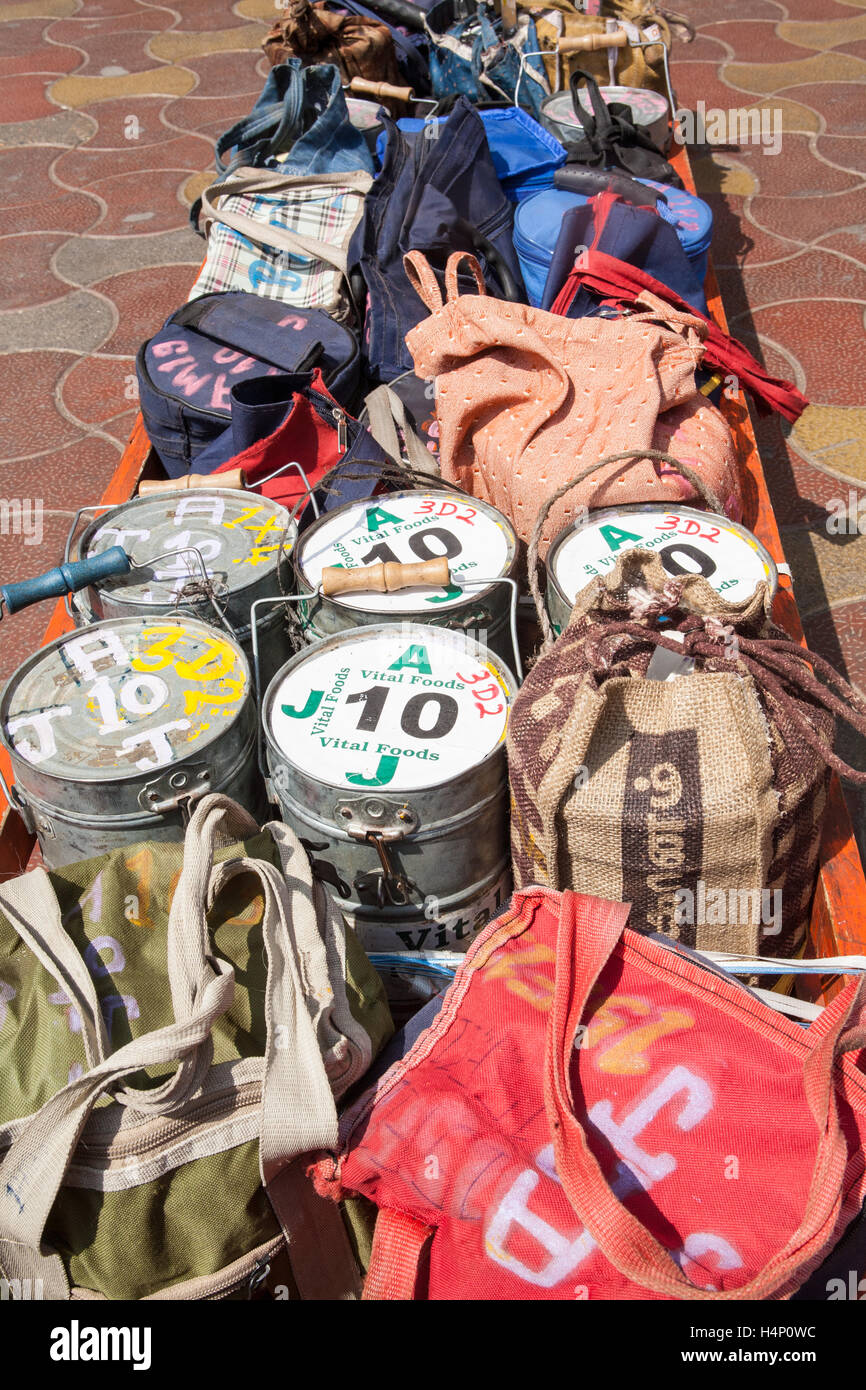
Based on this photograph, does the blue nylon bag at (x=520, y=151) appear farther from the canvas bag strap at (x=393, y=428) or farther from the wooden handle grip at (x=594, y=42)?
the canvas bag strap at (x=393, y=428)

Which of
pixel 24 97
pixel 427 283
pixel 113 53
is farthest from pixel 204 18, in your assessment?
pixel 427 283

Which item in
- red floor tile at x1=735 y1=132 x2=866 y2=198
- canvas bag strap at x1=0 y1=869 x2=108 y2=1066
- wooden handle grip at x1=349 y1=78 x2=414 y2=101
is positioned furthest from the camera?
red floor tile at x1=735 y1=132 x2=866 y2=198

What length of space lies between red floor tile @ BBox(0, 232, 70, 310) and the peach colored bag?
3.13 meters

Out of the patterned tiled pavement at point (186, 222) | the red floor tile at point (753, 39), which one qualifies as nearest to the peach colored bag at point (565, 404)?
Answer: the patterned tiled pavement at point (186, 222)

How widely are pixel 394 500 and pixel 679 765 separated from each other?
0.99 metres

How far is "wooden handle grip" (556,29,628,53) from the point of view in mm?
4094

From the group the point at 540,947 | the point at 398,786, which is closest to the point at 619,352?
the point at 398,786

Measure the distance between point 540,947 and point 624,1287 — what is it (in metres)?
0.43

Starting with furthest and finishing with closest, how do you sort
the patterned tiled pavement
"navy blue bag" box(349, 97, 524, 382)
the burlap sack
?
the patterned tiled pavement
"navy blue bag" box(349, 97, 524, 382)
the burlap sack

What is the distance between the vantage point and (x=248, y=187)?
339cm

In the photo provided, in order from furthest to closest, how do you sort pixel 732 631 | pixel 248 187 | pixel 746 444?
pixel 248 187
pixel 746 444
pixel 732 631

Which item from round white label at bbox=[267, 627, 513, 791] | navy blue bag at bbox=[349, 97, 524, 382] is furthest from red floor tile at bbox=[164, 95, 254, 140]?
round white label at bbox=[267, 627, 513, 791]

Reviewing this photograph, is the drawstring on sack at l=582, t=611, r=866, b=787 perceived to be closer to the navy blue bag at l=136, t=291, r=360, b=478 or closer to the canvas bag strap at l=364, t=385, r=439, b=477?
the canvas bag strap at l=364, t=385, r=439, b=477
